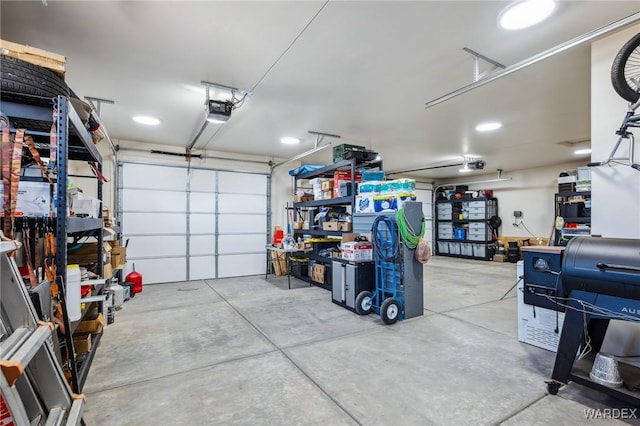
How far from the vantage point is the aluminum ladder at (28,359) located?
3.30ft

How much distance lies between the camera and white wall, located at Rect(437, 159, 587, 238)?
8.95 m

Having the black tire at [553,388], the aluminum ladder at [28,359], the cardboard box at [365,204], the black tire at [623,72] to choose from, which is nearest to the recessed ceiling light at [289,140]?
the cardboard box at [365,204]

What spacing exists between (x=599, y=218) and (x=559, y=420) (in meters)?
1.66

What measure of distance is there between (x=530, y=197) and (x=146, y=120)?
10.6 meters

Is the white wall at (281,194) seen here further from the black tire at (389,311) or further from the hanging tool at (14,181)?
the hanging tool at (14,181)

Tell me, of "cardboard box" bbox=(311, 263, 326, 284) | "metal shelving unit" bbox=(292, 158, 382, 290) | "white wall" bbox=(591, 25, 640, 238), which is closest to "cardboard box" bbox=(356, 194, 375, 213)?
"metal shelving unit" bbox=(292, 158, 382, 290)

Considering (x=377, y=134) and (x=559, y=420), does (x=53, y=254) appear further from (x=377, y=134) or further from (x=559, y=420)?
(x=377, y=134)

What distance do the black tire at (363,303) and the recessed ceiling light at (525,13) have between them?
3194 mm

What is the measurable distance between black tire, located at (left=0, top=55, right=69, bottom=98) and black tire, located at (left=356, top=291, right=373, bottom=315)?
3.57 meters

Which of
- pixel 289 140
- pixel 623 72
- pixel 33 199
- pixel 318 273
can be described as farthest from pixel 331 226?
pixel 33 199

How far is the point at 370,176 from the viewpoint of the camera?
195 inches

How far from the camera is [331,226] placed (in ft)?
17.8

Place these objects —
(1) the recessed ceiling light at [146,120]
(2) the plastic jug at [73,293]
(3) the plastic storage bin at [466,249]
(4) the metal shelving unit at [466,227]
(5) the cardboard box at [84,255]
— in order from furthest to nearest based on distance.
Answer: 1. (3) the plastic storage bin at [466,249]
2. (4) the metal shelving unit at [466,227]
3. (1) the recessed ceiling light at [146,120]
4. (5) the cardboard box at [84,255]
5. (2) the plastic jug at [73,293]

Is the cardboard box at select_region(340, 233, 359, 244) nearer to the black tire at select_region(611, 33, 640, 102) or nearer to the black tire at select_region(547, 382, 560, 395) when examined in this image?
the black tire at select_region(547, 382, 560, 395)
